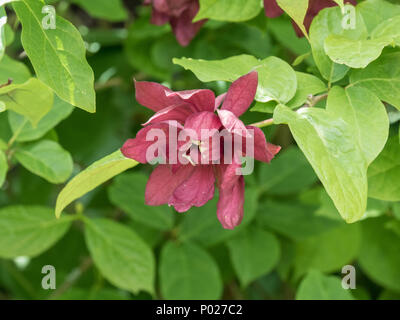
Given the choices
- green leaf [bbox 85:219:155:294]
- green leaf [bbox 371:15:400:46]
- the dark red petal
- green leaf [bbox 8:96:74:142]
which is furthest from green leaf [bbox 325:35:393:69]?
green leaf [bbox 85:219:155:294]

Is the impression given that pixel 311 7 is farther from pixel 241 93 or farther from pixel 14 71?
pixel 14 71

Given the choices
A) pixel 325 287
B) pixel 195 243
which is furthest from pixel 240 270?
pixel 325 287

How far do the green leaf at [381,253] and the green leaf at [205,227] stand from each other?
9.2 inches

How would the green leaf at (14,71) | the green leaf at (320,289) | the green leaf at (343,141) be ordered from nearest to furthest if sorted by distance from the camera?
the green leaf at (343,141), the green leaf at (14,71), the green leaf at (320,289)

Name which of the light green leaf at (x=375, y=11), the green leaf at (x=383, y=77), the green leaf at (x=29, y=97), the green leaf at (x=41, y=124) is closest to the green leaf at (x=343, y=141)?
the green leaf at (x=383, y=77)

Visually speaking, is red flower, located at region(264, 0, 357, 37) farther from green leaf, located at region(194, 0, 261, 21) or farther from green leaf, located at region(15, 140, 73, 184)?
green leaf, located at region(15, 140, 73, 184)

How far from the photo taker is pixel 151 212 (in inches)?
40.6

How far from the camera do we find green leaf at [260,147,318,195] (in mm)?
1085

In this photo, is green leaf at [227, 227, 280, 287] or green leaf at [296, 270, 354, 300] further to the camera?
green leaf at [227, 227, 280, 287]

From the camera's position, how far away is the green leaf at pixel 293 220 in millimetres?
1038

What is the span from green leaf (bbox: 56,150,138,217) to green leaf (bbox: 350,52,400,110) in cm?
24

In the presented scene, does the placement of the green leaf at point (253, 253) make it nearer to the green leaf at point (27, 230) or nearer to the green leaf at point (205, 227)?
the green leaf at point (205, 227)

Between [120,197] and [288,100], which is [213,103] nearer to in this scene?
[288,100]

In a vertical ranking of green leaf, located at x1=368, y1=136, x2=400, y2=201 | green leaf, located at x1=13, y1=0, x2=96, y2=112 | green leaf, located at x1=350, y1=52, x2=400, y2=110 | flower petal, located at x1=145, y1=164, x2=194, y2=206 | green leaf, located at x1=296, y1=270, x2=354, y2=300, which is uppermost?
green leaf, located at x1=13, y1=0, x2=96, y2=112
